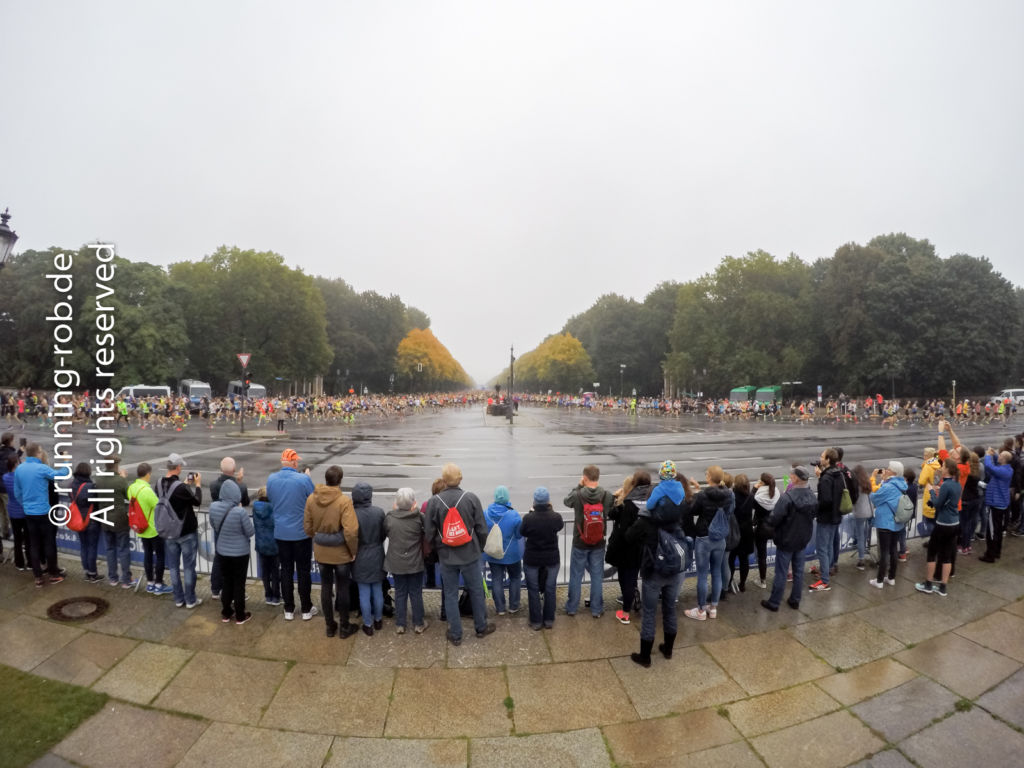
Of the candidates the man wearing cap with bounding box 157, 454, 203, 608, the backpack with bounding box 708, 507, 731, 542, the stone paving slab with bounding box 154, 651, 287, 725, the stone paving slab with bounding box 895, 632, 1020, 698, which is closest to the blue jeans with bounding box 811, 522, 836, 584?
the stone paving slab with bounding box 895, 632, 1020, 698

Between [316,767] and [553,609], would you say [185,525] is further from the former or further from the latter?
[553,609]

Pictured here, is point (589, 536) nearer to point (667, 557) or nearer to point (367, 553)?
point (667, 557)

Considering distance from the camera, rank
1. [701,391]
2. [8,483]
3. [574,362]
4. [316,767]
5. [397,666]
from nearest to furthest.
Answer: [316,767] → [397,666] → [8,483] → [701,391] → [574,362]

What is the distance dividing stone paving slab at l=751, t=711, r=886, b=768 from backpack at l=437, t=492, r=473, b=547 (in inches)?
112

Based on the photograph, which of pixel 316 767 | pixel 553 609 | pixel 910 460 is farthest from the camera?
pixel 910 460

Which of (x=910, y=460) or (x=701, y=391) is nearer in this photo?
(x=910, y=460)

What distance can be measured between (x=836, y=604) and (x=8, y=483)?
35.6 feet

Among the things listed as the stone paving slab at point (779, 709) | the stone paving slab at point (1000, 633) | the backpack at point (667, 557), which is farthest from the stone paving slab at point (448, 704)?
the stone paving slab at point (1000, 633)

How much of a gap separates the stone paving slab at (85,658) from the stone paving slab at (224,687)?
74cm

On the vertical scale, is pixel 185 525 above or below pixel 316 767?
above

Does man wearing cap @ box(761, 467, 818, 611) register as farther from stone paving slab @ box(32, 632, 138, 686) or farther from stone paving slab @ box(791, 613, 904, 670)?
stone paving slab @ box(32, 632, 138, 686)

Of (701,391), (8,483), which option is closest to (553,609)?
(8,483)

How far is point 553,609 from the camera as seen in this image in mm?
5453

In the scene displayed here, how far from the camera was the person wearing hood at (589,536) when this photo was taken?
533 centimetres
